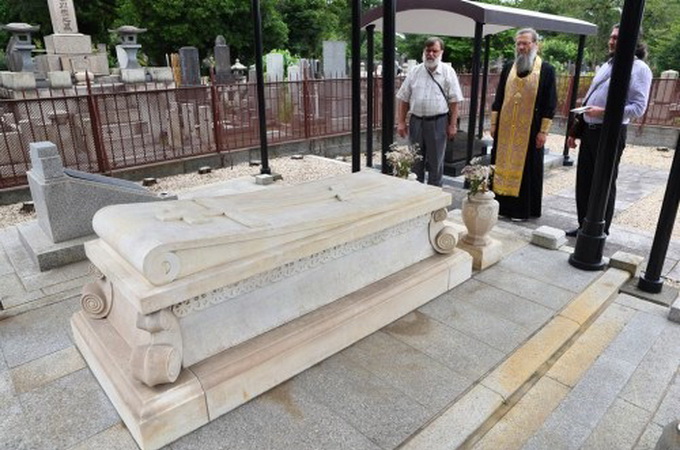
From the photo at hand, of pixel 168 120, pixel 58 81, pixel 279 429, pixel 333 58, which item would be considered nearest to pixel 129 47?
pixel 58 81

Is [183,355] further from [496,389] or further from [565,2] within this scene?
[565,2]

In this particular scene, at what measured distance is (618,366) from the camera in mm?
2834

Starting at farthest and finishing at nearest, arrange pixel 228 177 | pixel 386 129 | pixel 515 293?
pixel 228 177
pixel 386 129
pixel 515 293

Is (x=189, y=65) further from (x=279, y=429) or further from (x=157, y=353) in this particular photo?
(x=279, y=429)

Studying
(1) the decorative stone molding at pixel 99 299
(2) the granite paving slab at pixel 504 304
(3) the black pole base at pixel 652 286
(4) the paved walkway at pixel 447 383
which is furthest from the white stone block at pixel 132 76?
(3) the black pole base at pixel 652 286

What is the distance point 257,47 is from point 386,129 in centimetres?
289

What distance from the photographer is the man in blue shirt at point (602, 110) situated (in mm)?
4152

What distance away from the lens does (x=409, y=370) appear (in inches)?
108

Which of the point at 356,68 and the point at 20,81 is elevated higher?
the point at 356,68

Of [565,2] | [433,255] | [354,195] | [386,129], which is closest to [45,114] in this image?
[386,129]

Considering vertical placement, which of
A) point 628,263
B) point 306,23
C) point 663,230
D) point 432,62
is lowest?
point 628,263

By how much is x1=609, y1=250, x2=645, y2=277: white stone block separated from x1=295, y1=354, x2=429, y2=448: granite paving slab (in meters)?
2.52

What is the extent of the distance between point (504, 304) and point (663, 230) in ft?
4.41

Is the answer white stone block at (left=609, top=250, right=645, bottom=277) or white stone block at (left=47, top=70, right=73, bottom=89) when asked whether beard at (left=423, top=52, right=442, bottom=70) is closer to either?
white stone block at (left=609, top=250, right=645, bottom=277)
